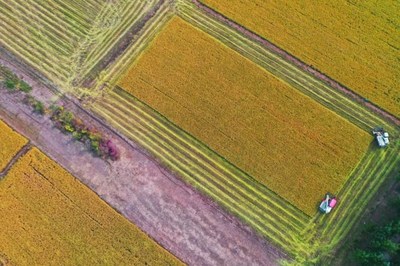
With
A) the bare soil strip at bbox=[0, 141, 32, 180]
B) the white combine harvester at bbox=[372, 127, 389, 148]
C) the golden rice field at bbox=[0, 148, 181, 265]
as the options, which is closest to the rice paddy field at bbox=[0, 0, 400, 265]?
the golden rice field at bbox=[0, 148, 181, 265]

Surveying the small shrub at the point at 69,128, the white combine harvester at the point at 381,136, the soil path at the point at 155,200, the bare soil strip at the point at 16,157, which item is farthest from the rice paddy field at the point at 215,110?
the small shrub at the point at 69,128

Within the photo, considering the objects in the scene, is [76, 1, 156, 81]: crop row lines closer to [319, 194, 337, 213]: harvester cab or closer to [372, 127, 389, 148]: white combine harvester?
[319, 194, 337, 213]: harvester cab

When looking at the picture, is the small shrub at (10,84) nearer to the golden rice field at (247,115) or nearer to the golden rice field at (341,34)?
the golden rice field at (247,115)

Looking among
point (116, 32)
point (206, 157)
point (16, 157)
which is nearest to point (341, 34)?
point (206, 157)

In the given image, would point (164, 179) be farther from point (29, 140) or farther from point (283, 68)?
point (283, 68)

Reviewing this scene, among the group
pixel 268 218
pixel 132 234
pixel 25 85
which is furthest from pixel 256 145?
pixel 25 85
